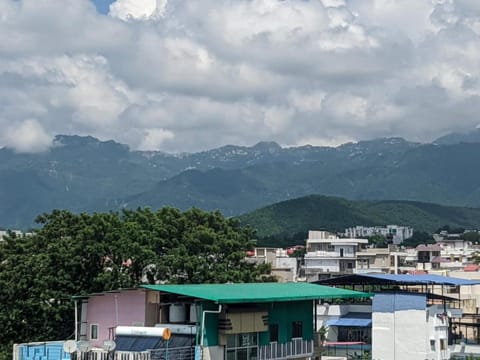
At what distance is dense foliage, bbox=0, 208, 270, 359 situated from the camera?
36.6 metres

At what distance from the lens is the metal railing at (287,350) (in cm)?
2752

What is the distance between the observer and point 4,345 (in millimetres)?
36656

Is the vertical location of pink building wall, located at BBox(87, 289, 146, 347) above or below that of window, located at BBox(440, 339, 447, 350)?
above

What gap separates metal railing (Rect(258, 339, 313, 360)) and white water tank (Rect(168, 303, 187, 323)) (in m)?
2.94

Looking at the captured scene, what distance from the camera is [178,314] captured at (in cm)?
2655

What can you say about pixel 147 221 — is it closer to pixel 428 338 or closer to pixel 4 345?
pixel 4 345

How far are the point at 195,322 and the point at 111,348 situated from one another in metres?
3.21

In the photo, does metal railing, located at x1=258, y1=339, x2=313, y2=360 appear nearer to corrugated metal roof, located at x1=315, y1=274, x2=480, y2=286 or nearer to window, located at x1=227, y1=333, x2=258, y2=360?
window, located at x1=227, y1=333, x2=258, y2=360

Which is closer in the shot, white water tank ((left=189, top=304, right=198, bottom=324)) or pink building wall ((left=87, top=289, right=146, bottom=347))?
white water tank ((left=189, top=304, right=198, bottom=324))

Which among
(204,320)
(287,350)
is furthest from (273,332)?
(204,320)

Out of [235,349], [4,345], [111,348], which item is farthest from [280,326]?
[4,345]

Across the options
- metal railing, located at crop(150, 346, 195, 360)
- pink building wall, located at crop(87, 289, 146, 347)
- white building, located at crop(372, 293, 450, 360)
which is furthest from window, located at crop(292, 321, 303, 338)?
white building, located at crop(372, 293, 450, 360)

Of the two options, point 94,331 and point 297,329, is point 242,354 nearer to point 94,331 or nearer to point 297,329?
point 297,329

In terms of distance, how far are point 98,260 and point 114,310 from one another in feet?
35.3
